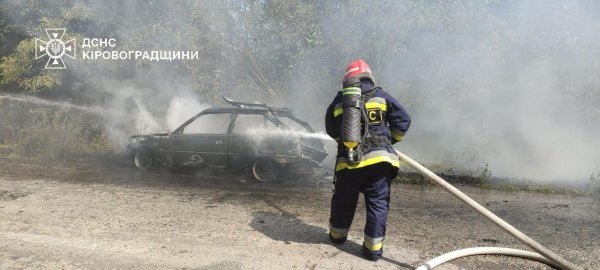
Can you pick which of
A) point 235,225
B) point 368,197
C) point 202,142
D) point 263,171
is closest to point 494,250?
point 368,197

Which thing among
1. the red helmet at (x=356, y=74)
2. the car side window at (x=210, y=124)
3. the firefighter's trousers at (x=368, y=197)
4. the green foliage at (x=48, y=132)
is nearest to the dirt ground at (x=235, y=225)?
the firefighter's trousers at (x=368, y=197)

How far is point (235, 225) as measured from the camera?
443 cm

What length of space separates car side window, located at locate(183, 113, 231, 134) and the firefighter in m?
4.12

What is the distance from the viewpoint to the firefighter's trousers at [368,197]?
3.56 metres

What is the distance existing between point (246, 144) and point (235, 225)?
2.93 meters

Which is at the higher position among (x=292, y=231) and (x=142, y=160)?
(x=142, y=160)

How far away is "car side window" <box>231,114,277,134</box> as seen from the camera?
7.15 m

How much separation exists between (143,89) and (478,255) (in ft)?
32.9

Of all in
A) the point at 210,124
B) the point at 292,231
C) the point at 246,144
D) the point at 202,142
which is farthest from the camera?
the point at 210,124

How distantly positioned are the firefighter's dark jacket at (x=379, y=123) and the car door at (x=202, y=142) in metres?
3.95

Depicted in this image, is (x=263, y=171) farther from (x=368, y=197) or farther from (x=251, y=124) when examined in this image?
(x=368, y=197)

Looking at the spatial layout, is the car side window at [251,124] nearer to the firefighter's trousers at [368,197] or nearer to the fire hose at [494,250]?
the firefighter's trousers at [368,197]

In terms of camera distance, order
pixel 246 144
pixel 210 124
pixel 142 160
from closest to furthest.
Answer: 1. pixel 246 144
2. pixel 210 124
3. pixel 142 160

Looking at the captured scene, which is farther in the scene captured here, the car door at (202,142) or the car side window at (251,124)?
the car door at (202,142)
